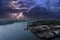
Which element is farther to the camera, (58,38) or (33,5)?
(33,5)

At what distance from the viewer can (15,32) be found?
149 centimetres

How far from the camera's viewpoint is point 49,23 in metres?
1.64

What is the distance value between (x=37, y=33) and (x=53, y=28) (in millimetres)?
212

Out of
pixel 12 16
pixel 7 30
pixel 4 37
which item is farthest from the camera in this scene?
pixel 12 16

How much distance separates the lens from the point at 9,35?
142cm

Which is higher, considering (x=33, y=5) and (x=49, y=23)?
(x=33, y=5)

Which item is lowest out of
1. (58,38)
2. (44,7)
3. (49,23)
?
(58,38)

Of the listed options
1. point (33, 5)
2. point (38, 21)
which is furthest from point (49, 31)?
point (33, 5)

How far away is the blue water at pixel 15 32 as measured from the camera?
1.41 m

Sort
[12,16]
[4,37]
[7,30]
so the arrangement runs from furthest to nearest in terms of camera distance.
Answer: [12,16] < [7,30] < [4,37]

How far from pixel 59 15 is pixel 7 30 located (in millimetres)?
629

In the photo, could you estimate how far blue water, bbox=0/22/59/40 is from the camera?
141 cm

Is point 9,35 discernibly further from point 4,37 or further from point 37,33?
point 37,33

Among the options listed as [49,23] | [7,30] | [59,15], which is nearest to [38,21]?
[49,23]
